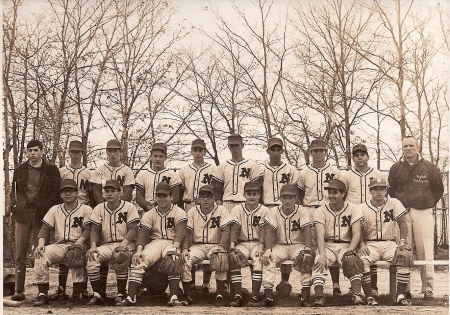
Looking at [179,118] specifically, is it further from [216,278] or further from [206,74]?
[216,278]

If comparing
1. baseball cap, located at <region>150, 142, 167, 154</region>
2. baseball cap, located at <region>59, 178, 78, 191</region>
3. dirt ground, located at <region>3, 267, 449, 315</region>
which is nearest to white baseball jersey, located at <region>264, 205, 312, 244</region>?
dirt ground, located at <region>3, 267, 449, 315</region>

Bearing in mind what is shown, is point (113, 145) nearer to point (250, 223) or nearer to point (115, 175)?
point (115, 175)

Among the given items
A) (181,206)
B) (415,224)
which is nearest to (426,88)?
(415,224)

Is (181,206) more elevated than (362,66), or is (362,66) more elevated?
(362,66)

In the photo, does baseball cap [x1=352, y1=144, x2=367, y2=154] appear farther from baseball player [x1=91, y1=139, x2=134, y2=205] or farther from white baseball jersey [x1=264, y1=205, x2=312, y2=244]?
baseball player [x1=91, y1=139, x2=134, y2=205]

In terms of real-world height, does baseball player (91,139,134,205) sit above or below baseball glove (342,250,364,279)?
above
